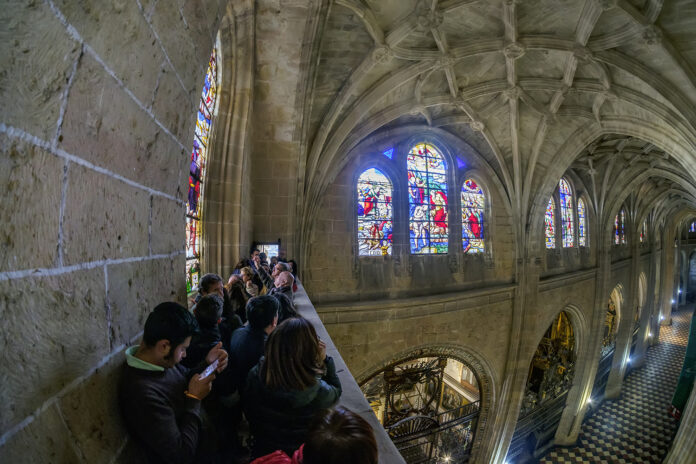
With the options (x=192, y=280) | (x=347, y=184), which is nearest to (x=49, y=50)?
(x=192, y=280)

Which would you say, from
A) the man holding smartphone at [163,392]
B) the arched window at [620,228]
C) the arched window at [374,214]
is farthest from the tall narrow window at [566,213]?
the man holding smartphone at [163,392]

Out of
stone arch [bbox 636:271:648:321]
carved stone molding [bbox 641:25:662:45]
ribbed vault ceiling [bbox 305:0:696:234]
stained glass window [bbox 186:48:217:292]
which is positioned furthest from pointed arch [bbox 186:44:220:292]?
stone arch [bbox 636:271:648:321]

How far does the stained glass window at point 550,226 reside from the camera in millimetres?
10243

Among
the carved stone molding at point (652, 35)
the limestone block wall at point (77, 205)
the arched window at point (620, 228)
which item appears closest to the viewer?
the limestone block wall at point (77, 205)

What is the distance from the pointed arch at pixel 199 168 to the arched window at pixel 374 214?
156 inches

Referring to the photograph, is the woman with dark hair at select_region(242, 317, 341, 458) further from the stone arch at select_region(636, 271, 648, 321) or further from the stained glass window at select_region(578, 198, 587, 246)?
the stone arch at select_region(636, 271, 648, 321)

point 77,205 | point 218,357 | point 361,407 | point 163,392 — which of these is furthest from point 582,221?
point 77,205

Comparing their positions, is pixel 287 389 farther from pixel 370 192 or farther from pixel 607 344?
pixel 607 344

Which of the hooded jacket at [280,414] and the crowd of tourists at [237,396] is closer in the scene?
the crowd of tourists at [237,396]

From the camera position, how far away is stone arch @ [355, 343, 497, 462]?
293 inches

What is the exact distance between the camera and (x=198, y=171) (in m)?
3.71

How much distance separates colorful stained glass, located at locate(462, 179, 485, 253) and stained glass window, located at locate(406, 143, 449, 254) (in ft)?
2.40

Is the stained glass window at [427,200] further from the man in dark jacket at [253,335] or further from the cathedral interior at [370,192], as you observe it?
the man in dark jacket at [253,335]

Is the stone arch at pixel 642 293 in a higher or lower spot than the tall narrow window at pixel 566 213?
lower
